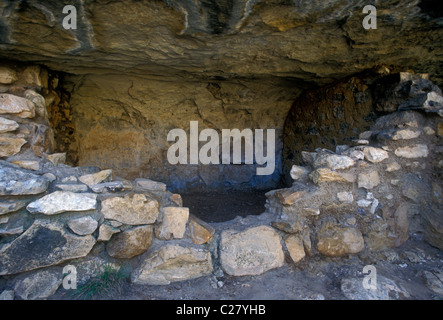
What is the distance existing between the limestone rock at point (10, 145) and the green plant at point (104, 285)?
2.99ft

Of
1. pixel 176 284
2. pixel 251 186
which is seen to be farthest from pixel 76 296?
pixel 251 186

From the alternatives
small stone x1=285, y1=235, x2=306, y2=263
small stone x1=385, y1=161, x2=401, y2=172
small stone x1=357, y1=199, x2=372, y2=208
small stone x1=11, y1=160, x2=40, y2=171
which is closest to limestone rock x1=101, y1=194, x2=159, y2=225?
small stone x1=11, y1=160, x2=40, y2=171

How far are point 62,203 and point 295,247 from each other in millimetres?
1496

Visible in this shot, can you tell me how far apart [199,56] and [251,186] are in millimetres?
2585

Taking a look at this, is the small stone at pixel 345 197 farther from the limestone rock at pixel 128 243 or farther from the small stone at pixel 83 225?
the small stone at pixel 83 225

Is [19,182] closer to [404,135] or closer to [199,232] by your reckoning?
[199,232]

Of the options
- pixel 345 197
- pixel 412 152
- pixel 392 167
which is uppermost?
pixel 412 152

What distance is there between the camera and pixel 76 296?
1487 mm

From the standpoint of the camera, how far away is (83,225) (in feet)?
5.11

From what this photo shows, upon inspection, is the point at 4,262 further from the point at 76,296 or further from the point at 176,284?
Result: the point at 176,284

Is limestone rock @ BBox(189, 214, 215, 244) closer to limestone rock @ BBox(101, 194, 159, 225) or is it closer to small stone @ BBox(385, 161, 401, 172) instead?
limestone rock @ BBox(101, 194, 159, 225)

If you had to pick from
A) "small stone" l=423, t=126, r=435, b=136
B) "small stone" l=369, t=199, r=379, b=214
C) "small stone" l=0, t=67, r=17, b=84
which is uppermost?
"small stone" l=0, t=67, r=17, b=84

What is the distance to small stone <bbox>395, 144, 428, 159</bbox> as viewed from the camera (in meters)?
2.01

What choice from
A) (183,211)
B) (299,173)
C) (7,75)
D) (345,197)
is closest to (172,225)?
(183,211)
